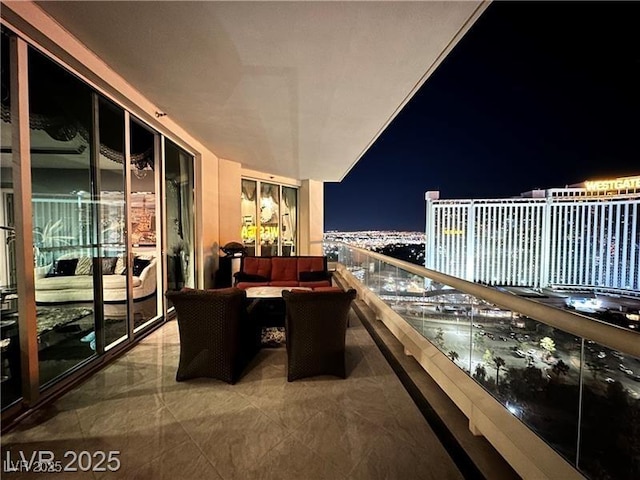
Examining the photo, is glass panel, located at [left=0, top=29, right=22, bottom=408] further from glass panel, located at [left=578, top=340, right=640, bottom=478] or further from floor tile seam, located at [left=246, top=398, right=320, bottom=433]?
glass panel, located at [left=578, top=340, right=640, bottom=478]

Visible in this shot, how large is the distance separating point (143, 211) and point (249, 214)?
447 cm

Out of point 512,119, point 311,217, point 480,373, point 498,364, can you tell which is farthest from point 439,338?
point 512,119

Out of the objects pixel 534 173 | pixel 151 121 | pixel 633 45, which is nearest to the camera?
pixel 151 121

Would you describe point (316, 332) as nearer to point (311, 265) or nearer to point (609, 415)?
point (609, 415)

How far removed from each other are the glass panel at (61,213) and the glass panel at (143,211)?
0.59m

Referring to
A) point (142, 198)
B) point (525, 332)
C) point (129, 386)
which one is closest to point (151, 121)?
point (142, 198)

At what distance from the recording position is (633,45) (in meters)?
5.69

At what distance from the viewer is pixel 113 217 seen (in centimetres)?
317

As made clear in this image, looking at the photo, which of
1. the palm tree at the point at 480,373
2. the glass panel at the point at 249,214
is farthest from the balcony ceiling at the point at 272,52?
the glass panel at the point at 249,214

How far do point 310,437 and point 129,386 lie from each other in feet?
5.64

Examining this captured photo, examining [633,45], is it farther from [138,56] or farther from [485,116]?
[485,116]

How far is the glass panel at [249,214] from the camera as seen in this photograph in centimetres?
804

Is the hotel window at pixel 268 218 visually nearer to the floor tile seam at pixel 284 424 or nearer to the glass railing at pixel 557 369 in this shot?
the floor tile seam at pixel 284 424

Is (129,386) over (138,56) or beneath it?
beneath
